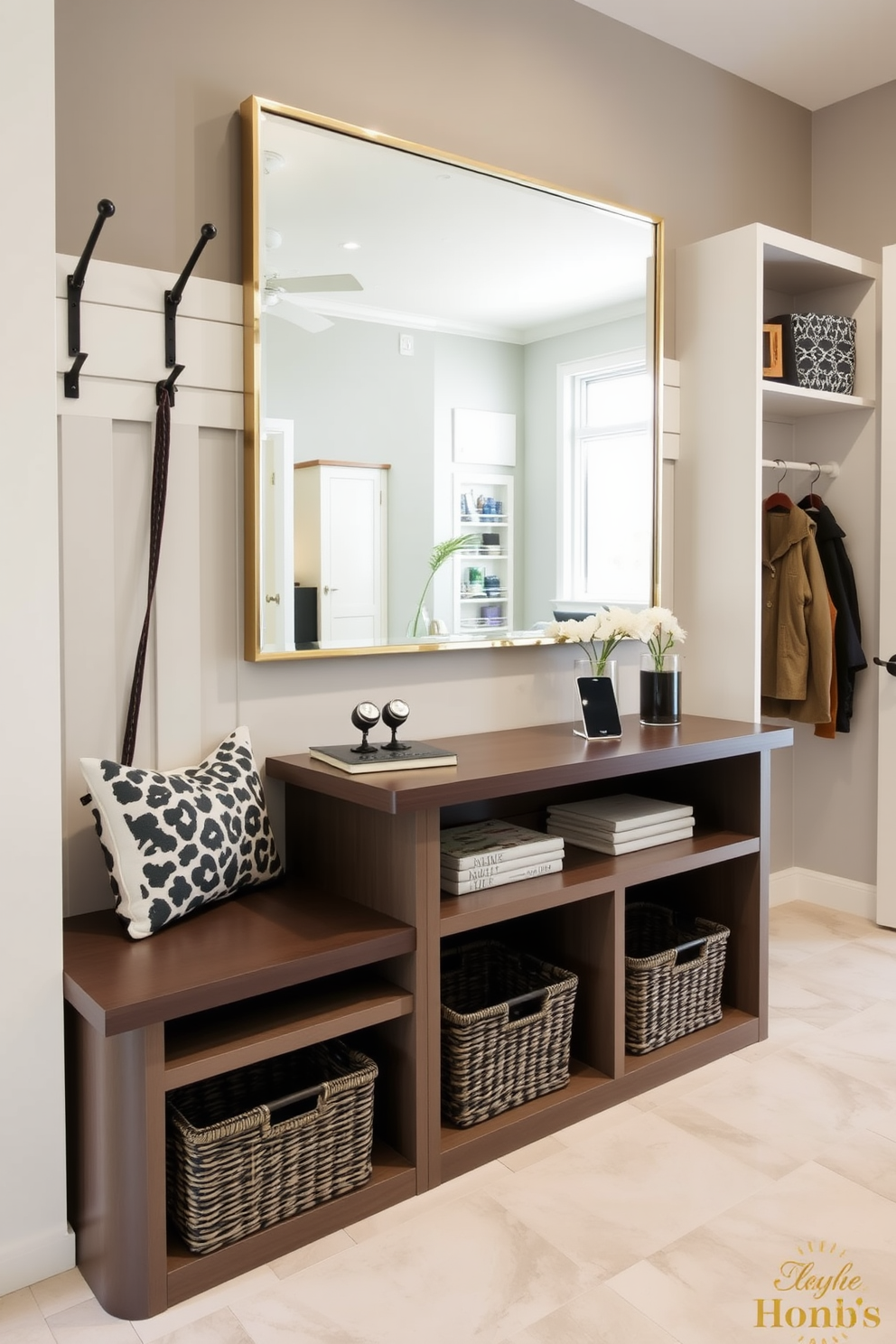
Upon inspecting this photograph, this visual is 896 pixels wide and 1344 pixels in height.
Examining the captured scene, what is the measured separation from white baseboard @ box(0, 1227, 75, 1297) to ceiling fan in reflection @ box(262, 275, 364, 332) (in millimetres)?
1824

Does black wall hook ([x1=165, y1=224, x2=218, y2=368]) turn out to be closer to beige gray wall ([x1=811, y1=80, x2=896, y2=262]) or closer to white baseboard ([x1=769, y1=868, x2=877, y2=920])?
beige gray wall ([x1=811, y1=80, x2=896, y2=262])

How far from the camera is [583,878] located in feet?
7.56

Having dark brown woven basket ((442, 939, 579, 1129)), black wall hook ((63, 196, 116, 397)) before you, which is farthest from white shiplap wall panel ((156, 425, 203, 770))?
dark brown woven basket ((442, 939, 579, 1129))

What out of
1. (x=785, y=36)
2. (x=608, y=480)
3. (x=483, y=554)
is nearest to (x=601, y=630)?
(x=483, y=554)

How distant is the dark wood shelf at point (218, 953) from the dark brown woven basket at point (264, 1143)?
224 millimetres

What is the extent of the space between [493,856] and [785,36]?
→ 2655 mm

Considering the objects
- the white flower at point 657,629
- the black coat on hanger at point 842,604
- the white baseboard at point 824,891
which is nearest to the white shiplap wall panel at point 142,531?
the white flower at point 657,629

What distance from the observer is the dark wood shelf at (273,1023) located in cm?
170

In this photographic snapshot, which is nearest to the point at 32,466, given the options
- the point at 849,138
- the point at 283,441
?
the point at 283,441

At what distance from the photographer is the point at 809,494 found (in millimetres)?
3639

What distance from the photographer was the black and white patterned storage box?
10.7 ft

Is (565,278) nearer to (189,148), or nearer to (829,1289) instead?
(189,148)

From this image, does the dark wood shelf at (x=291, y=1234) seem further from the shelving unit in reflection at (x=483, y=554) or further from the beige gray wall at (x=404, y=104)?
the beige gray wall at (x=404, y=104)

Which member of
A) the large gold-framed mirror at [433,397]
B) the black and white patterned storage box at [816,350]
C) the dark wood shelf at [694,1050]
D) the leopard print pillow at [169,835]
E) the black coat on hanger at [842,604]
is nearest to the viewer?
the leopard print pillow at [169,835]
